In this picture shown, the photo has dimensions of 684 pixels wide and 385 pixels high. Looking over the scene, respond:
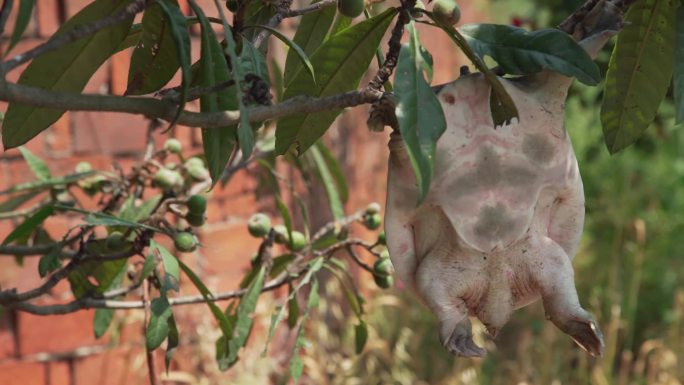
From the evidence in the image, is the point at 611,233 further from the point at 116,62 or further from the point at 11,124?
the point at 11,124

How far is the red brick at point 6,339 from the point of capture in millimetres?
2293

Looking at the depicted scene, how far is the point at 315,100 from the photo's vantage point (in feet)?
2.77

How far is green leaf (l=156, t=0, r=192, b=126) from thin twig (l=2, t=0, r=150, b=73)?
0.02 m

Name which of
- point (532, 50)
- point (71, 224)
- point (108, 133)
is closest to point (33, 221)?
point (532, 50)

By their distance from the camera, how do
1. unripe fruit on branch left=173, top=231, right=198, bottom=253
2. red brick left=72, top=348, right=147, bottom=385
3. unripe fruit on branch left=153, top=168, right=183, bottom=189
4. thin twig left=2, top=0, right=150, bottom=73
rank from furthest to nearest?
1. red brick left=72, top=348, right=147, bottom=385
2. unripe fruit on branch left=153, top=168, right=183, bottom=189
3. unripe fruit on branch left=173, top=231, right=198, bottom=253
4. thin twig left=2, top=0, right=150, bottom=73

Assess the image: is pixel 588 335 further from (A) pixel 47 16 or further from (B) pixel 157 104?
(A) pixel 47 16

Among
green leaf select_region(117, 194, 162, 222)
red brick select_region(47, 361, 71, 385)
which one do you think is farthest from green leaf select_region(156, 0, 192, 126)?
red brick select_region(47, 361, 71, 385)

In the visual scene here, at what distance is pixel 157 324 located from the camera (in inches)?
45.4

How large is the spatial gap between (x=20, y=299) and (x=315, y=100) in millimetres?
544

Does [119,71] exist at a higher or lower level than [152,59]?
lower

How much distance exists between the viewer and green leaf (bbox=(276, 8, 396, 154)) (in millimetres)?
1000

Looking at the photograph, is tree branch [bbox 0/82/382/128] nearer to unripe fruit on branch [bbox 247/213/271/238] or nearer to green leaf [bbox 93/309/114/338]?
unripe fruit on branch [bbox 247/213/271/238]

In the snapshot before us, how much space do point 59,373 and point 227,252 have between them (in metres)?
0.50

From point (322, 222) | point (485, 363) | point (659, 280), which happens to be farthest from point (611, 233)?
point (322, 222)
